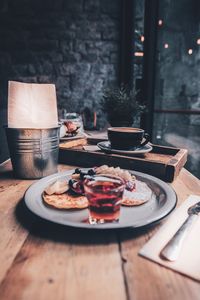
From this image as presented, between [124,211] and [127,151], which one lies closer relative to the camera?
[124,211]

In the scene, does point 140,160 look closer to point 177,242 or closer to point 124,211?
point 124,211

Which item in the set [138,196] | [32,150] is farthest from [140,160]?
[32,150]

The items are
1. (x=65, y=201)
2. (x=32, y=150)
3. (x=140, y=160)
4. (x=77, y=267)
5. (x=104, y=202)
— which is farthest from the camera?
(x=140, y=160)

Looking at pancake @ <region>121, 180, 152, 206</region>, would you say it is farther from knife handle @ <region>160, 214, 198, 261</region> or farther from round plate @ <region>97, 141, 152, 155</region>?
round plate @ <region>97, 141, 152, 155</region>

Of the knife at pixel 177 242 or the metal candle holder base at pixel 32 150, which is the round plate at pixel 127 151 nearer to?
the metal candle holder base at pixel 32 150

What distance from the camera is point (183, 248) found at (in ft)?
1.84

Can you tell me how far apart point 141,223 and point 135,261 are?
0.31ft

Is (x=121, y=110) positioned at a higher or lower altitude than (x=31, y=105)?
lower

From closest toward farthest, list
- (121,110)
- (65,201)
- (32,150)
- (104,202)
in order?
(104,202) → (65,201) → (32,150) → (121,110)

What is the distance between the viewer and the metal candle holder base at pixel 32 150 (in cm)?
92

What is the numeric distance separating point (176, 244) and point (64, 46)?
167 inches

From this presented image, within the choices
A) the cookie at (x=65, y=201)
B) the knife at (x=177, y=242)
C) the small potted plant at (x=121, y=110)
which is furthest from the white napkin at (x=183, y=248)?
the small potted plant at (x=121, y=110)

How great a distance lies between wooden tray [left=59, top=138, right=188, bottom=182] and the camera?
1005 mm

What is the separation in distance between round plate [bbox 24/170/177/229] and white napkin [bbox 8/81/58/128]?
0.26 m
